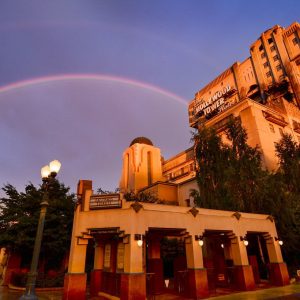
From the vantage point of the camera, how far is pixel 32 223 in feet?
75.3

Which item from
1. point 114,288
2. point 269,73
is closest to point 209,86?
point 269,73

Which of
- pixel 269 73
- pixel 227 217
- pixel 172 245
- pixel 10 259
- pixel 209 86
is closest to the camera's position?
pixel 227 217

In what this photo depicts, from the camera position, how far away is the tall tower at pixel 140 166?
50684 mm

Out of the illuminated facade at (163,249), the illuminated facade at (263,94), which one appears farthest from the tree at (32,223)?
the illuminated facade at (263,94)

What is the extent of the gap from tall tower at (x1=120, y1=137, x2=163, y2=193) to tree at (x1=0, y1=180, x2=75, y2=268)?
23.7 metres

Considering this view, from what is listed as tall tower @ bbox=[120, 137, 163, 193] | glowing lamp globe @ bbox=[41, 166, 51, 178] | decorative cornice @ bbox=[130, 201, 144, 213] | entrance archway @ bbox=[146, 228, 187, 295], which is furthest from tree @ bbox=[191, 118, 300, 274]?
tall tower @ bbox=[120, 137, 163, 193]

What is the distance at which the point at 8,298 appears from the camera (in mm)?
16125

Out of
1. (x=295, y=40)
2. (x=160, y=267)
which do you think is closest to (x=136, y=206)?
(x=160, y=267)

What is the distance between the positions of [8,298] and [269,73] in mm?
65906

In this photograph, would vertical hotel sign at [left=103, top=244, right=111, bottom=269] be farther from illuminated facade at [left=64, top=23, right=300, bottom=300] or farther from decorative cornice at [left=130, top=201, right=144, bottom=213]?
decorative cornice at [left=130, top=201, right=144, bottom=213]

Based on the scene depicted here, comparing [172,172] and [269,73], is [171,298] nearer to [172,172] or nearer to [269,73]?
[172,172]

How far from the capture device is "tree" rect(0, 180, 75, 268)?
2277cm

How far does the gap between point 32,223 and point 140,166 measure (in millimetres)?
30204

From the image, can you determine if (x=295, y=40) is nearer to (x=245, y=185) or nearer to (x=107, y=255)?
(x=245, y=185)
